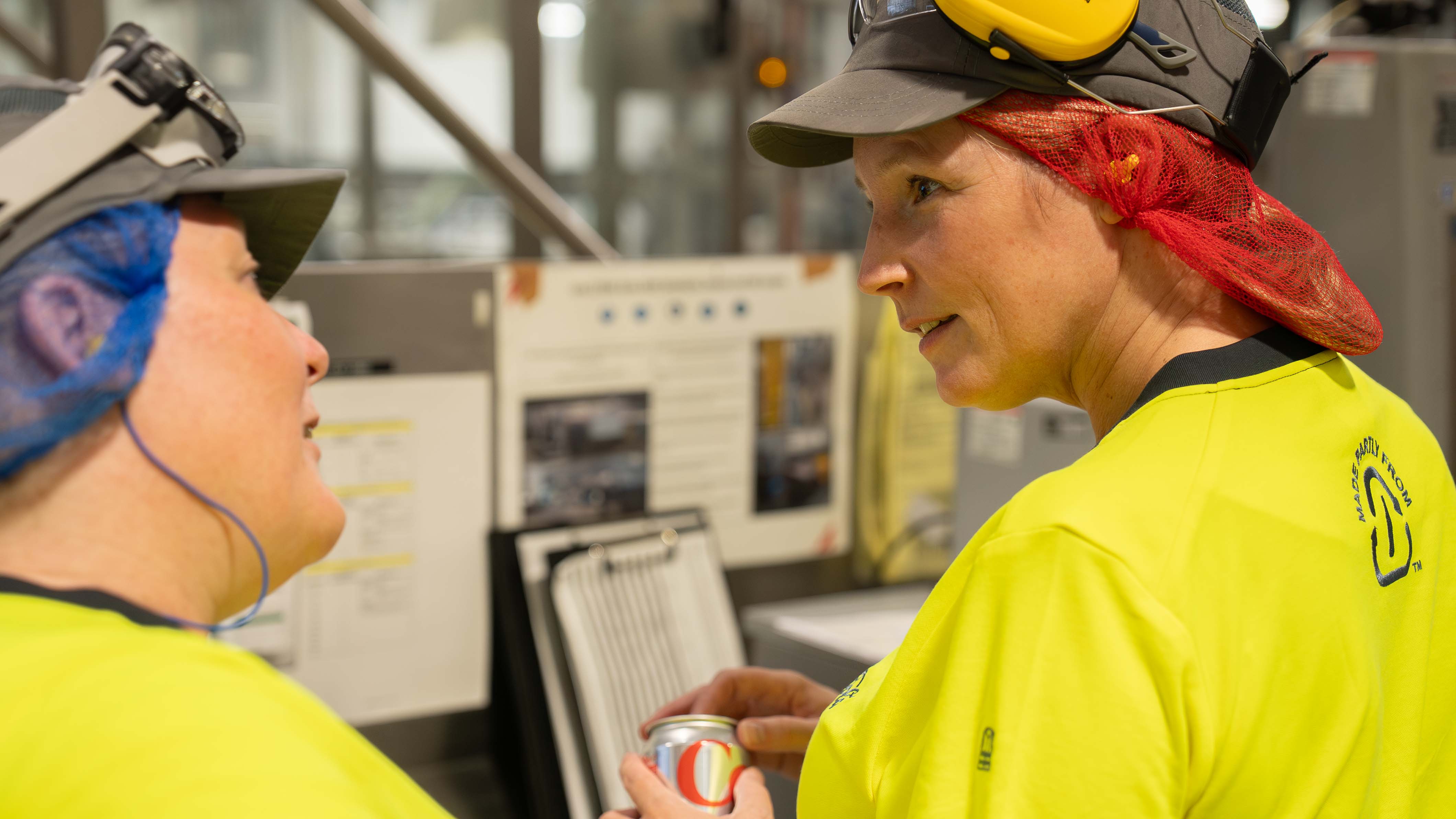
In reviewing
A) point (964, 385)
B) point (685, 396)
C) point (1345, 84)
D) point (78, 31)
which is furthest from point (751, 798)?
point (1345, 84)

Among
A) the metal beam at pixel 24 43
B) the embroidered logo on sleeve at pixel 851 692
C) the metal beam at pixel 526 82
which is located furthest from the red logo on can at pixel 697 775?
the metal beam at pixel 24 43

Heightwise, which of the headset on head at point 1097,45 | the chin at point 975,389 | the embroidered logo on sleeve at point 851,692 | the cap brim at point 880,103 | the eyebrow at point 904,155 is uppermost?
the headset on head at point 1097,45

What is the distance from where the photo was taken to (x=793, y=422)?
6.51 feet

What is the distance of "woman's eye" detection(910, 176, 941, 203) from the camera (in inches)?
33.2

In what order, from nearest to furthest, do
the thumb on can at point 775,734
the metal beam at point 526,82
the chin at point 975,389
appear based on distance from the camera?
the chin at point 975,389, the thumb on can at point 775,734, the metal beam at point 526,82

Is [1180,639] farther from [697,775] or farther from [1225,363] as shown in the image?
[697,775]

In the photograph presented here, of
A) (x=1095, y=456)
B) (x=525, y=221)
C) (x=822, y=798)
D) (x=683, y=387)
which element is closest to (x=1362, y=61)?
(x=683, y=387)

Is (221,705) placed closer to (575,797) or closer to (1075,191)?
(1075,191)

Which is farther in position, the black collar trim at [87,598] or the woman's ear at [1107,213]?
the woman's ear at [1107,213]

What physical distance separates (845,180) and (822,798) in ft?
19.8

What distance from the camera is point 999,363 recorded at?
0.85 metres

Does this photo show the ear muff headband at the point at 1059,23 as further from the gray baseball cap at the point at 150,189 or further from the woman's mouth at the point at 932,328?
the gray baseball cap at the point at 150,189

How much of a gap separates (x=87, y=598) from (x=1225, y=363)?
716 mm

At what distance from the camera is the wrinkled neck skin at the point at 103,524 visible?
2.18ft
